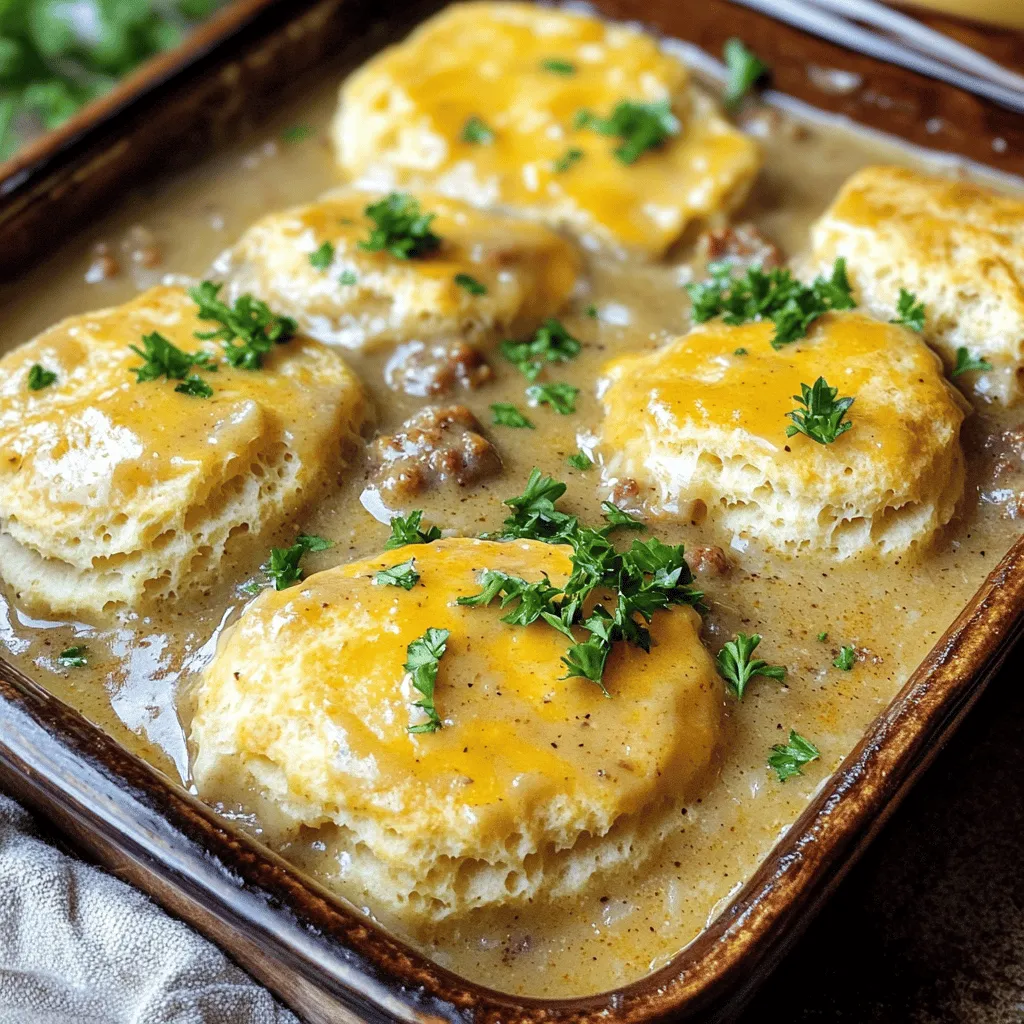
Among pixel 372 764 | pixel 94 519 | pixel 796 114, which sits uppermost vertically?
pixel 94 519

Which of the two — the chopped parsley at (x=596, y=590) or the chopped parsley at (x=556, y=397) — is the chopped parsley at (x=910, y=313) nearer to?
the chopped parsley at (x=556, y=397)

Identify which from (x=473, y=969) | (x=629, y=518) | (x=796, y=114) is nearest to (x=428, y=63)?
(x=796, y=114)

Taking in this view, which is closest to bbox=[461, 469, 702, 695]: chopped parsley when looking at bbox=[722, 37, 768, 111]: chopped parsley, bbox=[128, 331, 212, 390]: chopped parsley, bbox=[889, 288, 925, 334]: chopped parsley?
bbox=[128, 331, 212, 390]: chopped parsley

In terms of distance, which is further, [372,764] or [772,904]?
[372,764]

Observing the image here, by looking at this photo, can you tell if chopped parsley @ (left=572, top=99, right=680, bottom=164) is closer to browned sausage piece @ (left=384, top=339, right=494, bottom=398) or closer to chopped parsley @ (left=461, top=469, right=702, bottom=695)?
browned sausage piece @ (left=384, top=339, right=494, bottom=398)

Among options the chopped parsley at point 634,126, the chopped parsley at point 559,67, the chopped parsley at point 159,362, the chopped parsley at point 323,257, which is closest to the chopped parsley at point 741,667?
the chopped parsley at point 159,362

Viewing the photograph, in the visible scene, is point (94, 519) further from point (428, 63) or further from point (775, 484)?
point (428, 63)

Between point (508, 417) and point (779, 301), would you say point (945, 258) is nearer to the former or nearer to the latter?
point (779, 301)
